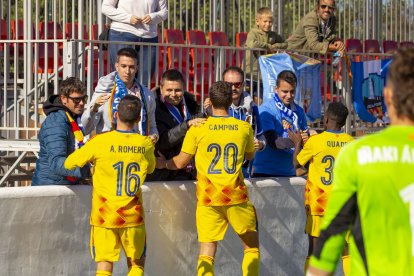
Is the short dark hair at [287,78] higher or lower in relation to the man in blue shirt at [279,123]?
higher

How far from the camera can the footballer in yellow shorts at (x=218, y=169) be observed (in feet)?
30.7

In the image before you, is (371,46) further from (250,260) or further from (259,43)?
(250,260)

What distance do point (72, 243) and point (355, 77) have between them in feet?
17.5

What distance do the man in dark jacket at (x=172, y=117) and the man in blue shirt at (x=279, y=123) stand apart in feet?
2.71

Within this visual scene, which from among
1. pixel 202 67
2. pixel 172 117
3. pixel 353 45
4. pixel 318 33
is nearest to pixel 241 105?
pixel 172 117

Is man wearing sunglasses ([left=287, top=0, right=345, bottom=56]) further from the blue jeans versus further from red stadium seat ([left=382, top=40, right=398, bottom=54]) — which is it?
red stadium seat ([left=382, top=40, right=398, bottom=54])

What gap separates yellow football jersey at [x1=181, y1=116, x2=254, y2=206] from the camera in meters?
9.35

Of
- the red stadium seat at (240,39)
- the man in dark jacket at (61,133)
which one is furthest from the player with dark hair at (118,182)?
the red stadium seat at (240,39)

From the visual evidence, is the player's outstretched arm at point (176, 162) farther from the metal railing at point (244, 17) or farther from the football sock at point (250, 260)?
the metal railing at point (244, 17)

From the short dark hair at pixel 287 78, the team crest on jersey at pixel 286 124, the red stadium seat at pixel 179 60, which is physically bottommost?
the team crest on jersey at pixel 286 124

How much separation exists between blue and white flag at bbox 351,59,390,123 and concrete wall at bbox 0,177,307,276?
2.64 metres

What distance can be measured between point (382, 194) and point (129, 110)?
14.1 ft

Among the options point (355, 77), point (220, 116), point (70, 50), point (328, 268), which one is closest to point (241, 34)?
point (355, 77)

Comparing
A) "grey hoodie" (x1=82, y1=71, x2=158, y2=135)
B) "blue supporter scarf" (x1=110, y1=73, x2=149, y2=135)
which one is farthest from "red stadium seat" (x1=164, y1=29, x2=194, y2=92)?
"blue supporter scarf" (x1=110, y1=73, x2=149, y2=135)
